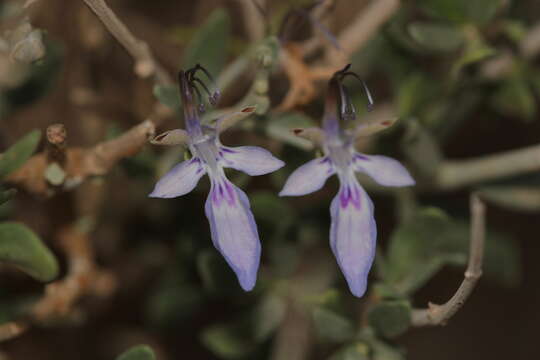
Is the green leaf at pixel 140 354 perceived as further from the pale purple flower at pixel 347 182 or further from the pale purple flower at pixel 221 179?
the pale purple flower at pixel 347 182

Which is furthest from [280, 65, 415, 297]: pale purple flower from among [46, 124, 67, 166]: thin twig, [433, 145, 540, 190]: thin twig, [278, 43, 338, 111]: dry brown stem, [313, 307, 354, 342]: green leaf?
[433, 145, 540, 190]: thin twig

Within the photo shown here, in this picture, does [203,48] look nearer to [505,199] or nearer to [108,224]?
[108,224]

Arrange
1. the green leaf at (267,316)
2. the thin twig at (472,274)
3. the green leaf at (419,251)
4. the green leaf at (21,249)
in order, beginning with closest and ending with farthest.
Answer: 1. the thin twig at (472,274)
2. the green leaf at (21,249)
3. the green leaf at (419,251)
4. the green leaf at (267,316)

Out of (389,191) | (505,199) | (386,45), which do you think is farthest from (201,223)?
(505,199)

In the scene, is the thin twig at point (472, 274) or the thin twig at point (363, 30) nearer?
the thin twig at point (472, 274)

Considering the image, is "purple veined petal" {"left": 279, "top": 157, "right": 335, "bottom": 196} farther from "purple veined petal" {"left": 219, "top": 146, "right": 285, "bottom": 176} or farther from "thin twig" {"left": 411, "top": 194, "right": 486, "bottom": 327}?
"thin twig" {"left": 411, "top": 194, "right": 486, "bottom": 327}

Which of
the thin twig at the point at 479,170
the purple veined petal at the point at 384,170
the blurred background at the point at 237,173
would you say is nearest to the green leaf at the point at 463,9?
the blurred background at the point at 237,173

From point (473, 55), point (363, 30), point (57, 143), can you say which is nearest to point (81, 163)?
point (57, 143)

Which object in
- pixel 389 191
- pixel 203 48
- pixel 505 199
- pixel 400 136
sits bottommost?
pixel 505 199
